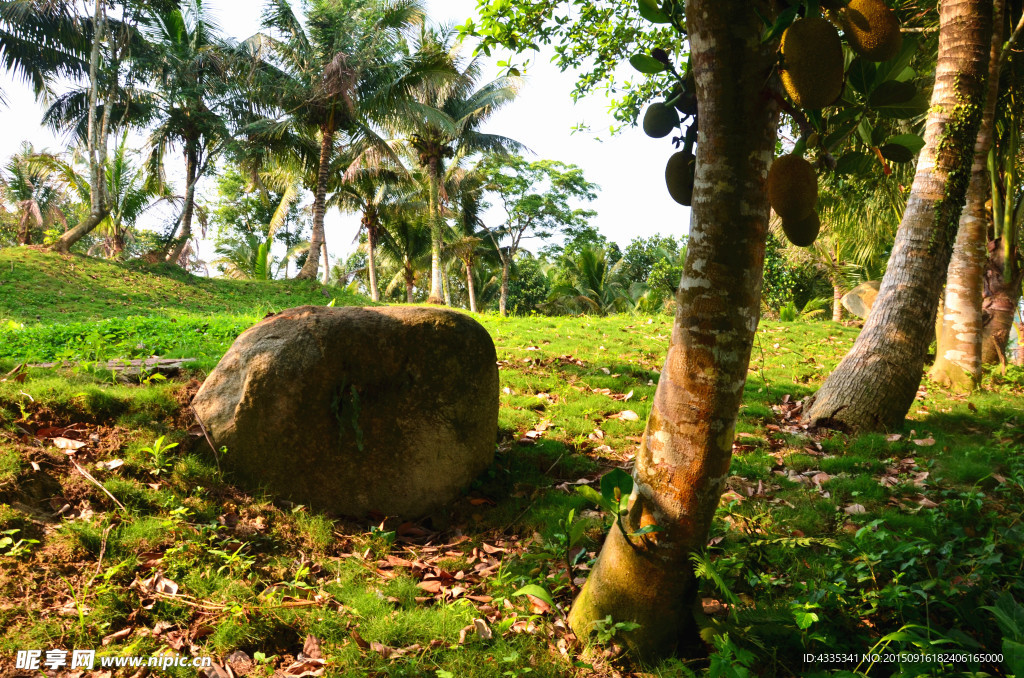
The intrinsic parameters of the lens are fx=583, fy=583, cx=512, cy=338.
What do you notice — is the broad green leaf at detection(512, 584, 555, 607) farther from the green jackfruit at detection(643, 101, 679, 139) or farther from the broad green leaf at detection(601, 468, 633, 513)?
the green jackfruit at detection(643, 101, 679, 139)

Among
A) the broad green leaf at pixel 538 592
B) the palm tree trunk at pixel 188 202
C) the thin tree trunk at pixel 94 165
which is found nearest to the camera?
the broad green leaf at pixel 538 592

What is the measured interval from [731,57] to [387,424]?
3067 millimetres

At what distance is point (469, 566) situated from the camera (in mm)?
3432

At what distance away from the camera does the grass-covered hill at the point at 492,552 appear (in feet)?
8.29

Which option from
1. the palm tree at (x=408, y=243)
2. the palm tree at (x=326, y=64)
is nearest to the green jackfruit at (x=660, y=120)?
the palm tree at (x=326, y=64)

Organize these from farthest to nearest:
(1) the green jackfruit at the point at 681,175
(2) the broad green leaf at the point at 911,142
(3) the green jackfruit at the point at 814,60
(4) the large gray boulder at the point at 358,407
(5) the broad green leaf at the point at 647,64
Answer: (4) the large gray boulder at the point at 358,407
(1) the green jackfruit at the point at 681,175
(5) the broad green leaf at the point at 647,64
(2) the broad green leaf at the point at 911,142
(3) the green jackfruit at the point at 814,60

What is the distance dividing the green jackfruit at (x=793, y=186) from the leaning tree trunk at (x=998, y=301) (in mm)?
7739

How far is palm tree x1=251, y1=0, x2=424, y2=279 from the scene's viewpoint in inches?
795

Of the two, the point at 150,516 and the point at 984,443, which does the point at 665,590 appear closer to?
the point at 150,516

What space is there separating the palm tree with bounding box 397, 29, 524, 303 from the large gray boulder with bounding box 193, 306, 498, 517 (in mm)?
19309

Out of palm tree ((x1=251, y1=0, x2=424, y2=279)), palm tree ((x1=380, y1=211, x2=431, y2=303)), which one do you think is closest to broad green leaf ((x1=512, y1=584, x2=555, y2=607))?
palm tree ((x1=251, y1=0, x2=424, y2=279))

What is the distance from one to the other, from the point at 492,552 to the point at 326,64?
21094mm

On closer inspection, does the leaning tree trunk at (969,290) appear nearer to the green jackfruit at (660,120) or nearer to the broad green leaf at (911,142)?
the broad green leaf at (911,142)

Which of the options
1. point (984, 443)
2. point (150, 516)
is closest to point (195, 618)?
point (150, 516)
